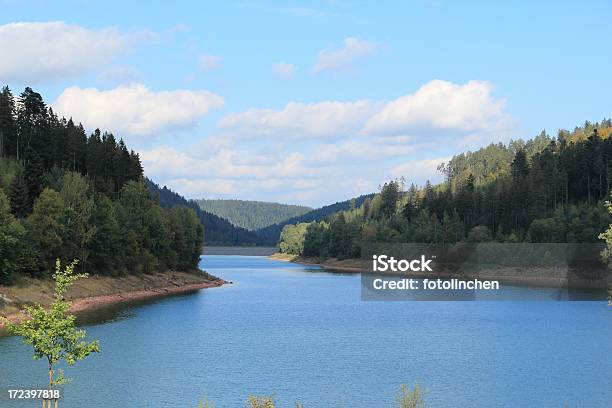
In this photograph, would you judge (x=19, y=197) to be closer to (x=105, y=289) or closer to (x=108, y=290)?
(x=105, y=289)

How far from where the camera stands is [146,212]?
14900 cm

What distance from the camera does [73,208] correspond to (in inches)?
4584

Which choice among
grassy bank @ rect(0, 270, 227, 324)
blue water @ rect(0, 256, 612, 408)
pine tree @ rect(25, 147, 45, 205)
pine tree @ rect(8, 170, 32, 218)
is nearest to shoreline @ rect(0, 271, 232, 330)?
grassy bank @ rect(0, 270, 227, 324)

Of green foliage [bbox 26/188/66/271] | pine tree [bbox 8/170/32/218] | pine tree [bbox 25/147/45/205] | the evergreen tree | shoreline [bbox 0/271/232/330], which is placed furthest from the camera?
pine tree [bbox 25/147/45/205]

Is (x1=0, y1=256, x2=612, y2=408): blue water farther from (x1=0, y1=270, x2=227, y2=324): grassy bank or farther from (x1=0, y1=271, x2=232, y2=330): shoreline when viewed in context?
(x1=0, y1=270, x2=227, y2=324): grassy bank

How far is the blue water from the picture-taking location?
163 ft

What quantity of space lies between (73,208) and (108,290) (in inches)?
592

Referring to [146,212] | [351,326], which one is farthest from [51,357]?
[146,212]

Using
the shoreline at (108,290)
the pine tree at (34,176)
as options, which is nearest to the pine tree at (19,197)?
the pine tree at (34,176)

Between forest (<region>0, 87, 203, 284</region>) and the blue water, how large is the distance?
17974 mm

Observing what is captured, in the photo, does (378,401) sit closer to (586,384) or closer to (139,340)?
(586,384)

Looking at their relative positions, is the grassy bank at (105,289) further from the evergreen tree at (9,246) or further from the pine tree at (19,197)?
the pine tree at (19,197)

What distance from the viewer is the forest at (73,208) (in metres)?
103

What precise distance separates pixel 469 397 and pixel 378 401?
7040 mm
